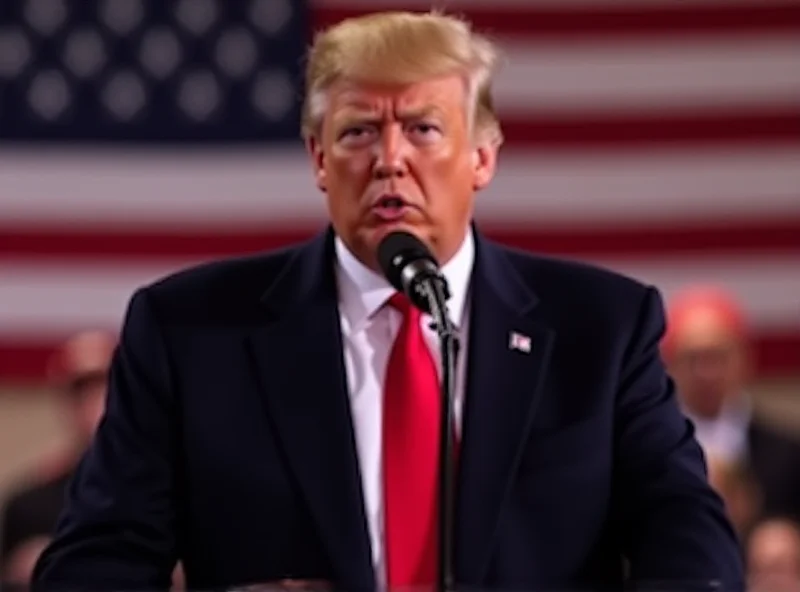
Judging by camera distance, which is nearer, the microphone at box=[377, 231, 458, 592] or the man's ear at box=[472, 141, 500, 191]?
the microphone at box=[377, 231, 458, 592]

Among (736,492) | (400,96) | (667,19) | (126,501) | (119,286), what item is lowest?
(119,286)

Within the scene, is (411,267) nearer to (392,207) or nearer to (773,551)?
(392,207)

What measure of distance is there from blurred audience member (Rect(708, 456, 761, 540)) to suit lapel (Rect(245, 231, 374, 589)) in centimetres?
197

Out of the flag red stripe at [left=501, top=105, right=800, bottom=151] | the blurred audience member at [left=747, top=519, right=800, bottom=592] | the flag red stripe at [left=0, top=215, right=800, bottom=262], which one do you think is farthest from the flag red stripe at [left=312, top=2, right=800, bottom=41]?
the blurred audience member at [left=747, top=519, right=800, bottom=592]

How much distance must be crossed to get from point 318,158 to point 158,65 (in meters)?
3.45

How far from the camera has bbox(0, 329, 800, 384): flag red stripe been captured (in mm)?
6348

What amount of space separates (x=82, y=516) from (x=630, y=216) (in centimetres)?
378

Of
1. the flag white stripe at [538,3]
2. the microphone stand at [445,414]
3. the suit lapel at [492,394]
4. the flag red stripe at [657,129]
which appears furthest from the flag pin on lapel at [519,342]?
the flag red stripe at [657,129]

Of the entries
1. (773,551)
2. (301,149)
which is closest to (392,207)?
(773,551)

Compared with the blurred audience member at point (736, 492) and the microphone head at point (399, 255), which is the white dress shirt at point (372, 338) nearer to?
the microphone head at point (399, 255)

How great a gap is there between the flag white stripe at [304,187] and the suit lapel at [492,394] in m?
3.36

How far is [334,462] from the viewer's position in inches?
111

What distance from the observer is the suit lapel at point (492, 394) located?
2789 mm

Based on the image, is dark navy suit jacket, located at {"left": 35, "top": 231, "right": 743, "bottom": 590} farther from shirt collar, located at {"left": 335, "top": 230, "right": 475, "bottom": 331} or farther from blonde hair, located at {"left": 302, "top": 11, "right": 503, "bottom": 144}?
blonde hair, located at {"left": 302, "top": 11, "right": 503, "bottom": 144}
